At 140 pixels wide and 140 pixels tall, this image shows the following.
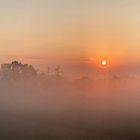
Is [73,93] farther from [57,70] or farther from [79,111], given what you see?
[57,70]

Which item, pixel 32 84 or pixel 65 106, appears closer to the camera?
pixel 65 106

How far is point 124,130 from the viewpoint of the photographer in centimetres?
603

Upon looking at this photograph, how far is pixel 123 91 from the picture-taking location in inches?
293

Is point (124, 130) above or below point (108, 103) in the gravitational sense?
below

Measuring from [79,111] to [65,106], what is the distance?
57 centimetres

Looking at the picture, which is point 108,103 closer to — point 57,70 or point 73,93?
point 73,93

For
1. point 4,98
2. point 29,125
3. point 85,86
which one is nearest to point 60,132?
point 29,125

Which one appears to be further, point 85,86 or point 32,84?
point 32,84

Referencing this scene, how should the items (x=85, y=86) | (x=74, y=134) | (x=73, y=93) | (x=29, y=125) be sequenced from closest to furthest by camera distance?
(x=74, y=134) < (x=29, y=125) < (x=85, y=86) < (x=73, y=93)

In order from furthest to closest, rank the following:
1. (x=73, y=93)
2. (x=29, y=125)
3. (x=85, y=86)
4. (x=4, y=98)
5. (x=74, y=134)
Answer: (x=4, y=98) → (x=73, y=93) → (x=85, y=86) → (x=29, y=125) → (x=74, y=134)

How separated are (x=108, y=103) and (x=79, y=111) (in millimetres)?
800

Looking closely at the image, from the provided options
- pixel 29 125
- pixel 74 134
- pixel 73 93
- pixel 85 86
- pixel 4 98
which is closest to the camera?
pixel 74 134

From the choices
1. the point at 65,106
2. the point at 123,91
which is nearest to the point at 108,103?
the point at 123,91

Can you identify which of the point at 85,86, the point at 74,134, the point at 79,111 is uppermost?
the point at 85,86
